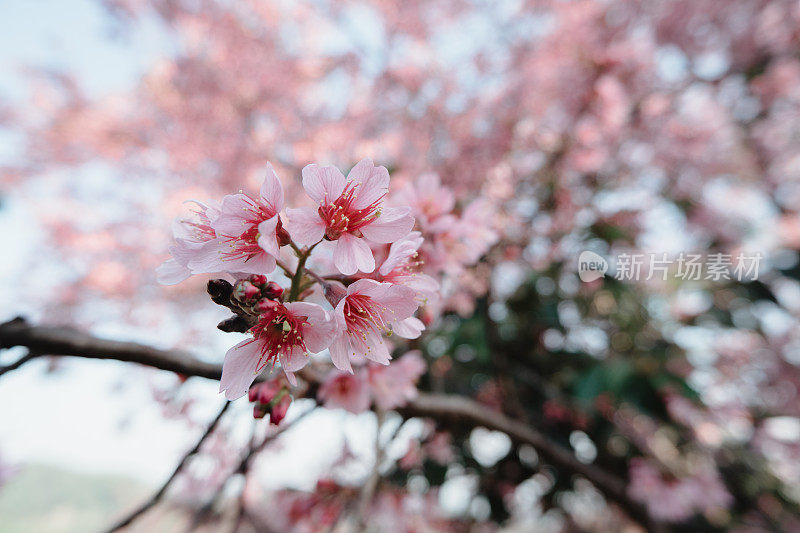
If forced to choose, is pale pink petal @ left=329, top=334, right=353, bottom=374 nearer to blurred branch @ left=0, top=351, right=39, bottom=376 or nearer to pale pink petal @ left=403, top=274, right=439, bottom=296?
pale pink petal @ left=403, top=274, right=439, bottom=296

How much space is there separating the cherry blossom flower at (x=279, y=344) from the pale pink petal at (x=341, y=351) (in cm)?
4

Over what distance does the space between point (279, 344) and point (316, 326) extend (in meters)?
0.09

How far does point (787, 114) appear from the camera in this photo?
361 cm

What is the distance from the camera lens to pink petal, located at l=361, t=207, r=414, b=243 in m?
0.56

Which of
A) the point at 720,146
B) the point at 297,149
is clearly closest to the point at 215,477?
the point at 297,149

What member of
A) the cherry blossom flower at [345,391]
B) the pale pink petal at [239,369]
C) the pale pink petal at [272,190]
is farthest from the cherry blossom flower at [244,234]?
the cherry blossom flower at [345,391]

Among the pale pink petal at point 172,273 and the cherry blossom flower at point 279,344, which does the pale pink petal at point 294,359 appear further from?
the pale pink petal at point 172,273

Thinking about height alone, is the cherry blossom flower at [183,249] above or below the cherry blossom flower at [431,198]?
above

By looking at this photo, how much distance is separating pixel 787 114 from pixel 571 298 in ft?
10.7

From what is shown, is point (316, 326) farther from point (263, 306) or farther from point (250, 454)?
point (250, 454)

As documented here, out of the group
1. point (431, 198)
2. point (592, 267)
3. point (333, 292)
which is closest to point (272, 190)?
point (333, 292)

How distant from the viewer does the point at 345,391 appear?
82 cm

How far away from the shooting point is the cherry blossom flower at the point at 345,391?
31.3 inches

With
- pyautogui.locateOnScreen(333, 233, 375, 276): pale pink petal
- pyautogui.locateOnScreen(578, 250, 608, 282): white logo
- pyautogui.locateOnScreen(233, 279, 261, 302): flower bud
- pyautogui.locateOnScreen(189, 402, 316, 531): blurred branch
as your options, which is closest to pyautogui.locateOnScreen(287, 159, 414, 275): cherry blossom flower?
pyautogui.locateOnScreen(333, 233, 375, 276): pale pink petal
